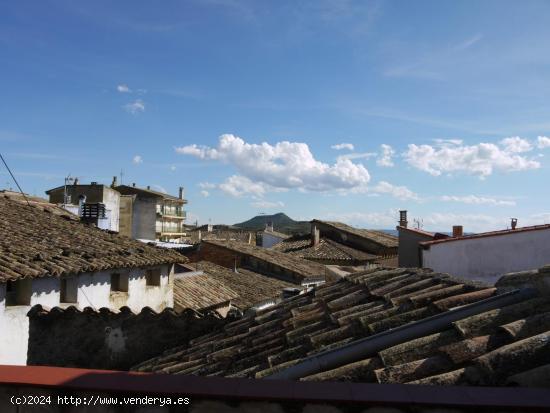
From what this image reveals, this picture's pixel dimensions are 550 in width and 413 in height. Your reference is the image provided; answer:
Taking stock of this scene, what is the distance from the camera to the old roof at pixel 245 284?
22.3 metres

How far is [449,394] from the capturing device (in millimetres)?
2680

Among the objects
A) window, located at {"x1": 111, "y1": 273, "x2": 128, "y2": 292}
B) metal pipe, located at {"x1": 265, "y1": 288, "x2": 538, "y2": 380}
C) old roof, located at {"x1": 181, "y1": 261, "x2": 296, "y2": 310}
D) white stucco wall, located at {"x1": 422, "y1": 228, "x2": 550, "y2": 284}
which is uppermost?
white stucco wall, located at {"x1": 422, "y1": 228, "x2": 550, "y2": 284}

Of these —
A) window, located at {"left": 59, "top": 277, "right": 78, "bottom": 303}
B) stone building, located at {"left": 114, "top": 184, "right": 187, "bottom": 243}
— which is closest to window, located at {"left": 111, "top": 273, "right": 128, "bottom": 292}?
window, located at {"left": 59, "top": 277, "right": 78, "bottom": 303}

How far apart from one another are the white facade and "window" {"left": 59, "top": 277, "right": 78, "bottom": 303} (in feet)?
0.09

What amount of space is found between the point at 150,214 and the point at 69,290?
40920mm

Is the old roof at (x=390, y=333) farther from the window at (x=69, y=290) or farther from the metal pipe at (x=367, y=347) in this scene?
the window at (x=69, y=290)

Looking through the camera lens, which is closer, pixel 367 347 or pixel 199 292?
pixel 367 347

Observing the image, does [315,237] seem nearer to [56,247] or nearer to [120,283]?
[120,283]

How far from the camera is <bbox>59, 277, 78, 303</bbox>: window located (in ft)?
43.1

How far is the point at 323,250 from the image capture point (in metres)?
40.6

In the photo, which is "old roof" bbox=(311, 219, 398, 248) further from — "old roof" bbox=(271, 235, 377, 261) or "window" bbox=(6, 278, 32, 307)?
"window" bbox=(6, 278, 32, 307)

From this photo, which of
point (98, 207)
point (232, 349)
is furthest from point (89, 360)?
point (98, 207)

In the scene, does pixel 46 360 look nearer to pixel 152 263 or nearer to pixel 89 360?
pixel 89 360

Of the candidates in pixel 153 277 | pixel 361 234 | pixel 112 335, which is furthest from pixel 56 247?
pixel 361 234
